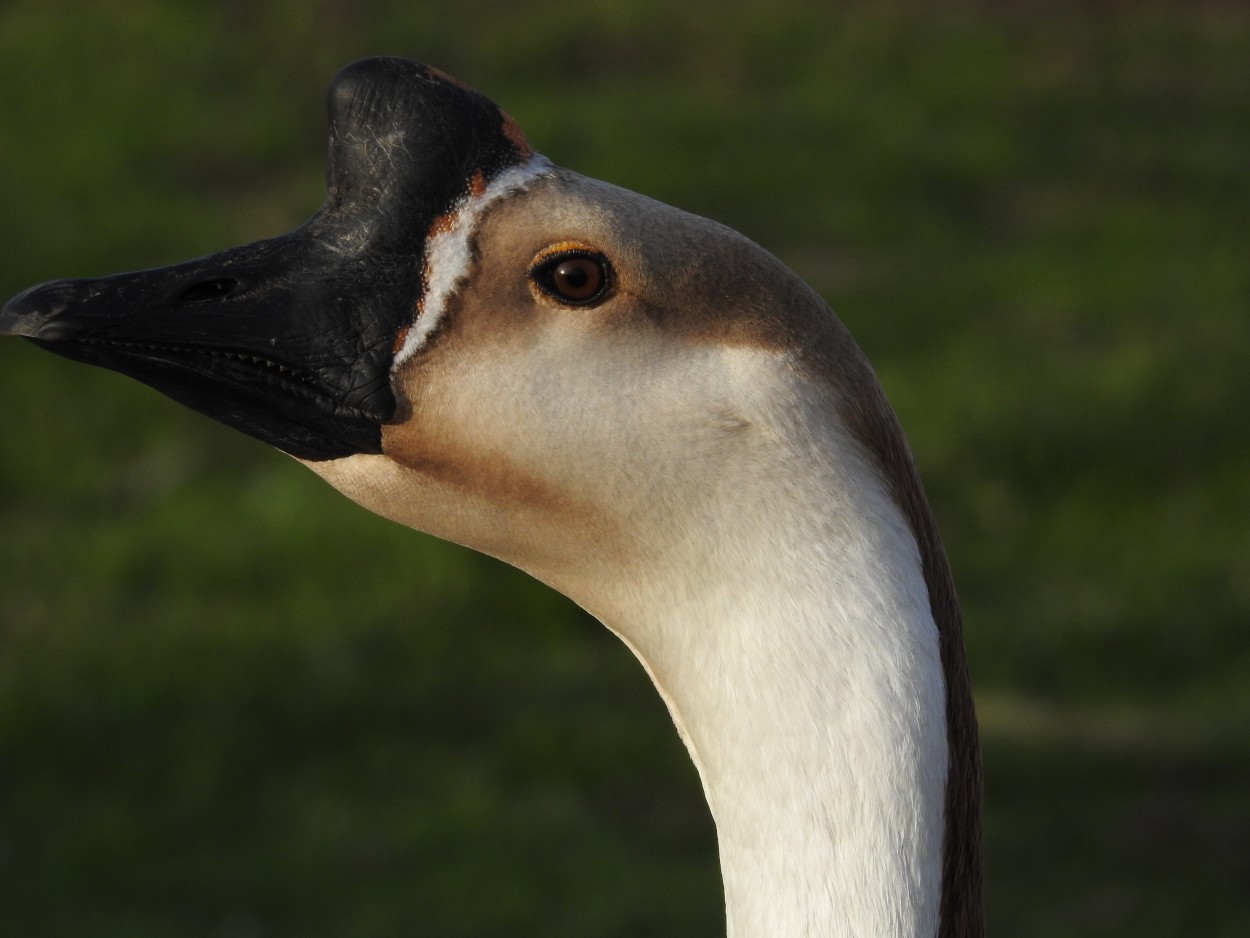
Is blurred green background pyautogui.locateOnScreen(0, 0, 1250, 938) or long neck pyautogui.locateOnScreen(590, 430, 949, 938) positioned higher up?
blurred green background pyautogui.locateOnScreen(0, 0, 1250, 938)

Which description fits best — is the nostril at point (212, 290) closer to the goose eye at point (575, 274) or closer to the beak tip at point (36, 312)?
the beak tip at point (36, 312)

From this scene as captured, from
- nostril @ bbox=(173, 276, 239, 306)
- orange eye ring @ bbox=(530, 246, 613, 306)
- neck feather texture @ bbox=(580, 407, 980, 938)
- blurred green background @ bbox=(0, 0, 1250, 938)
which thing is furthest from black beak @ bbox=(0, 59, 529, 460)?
blurred green background @ bbox=(0, 0, 1250, 938)

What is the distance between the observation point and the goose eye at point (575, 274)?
2.29m

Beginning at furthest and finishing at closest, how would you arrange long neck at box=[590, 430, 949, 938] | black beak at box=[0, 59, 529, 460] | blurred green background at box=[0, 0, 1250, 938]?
blurred green background at box=[0, 0, 1250, 938] → black beak at box=[0, 59, 529, 460] → long neck at box=[590, 430, 949, 938]

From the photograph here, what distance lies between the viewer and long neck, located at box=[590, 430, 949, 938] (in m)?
2.22

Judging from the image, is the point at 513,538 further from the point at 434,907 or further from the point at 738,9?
the point at 738,9

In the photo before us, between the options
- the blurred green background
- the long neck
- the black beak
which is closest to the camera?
the long neck

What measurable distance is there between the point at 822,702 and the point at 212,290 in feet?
3.37

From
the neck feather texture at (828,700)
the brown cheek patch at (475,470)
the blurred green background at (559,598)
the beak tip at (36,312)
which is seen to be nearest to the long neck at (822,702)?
the neck feather texture at (828,700)

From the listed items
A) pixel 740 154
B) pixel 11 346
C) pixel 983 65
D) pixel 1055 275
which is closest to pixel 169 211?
pixel 11 346

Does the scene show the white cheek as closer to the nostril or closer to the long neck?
the nostril

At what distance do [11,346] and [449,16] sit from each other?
21.1 ft

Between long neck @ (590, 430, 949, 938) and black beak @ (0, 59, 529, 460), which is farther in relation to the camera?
black beak @ (0, 59, 529, 460)

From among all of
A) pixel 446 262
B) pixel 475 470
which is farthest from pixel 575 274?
pixel 475 470
